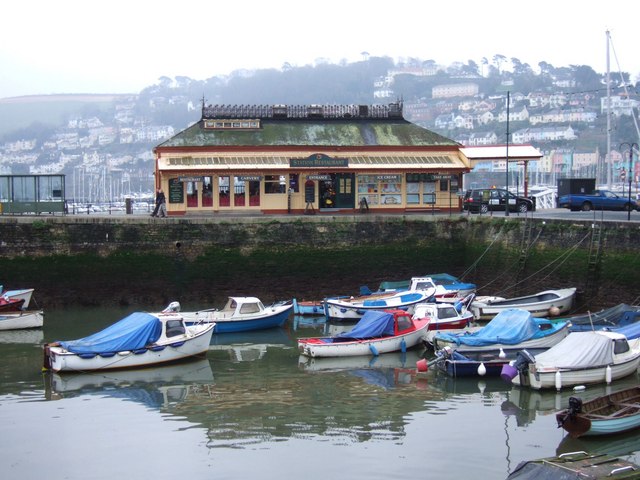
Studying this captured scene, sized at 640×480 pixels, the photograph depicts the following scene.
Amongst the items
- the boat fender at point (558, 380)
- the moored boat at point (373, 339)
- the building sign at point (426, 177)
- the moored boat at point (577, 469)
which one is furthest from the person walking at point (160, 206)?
the moored boat at point (577, 469)

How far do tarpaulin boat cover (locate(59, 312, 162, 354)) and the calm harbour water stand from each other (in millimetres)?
907

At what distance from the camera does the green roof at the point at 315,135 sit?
52.9m

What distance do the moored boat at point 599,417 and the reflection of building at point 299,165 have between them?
28908mm

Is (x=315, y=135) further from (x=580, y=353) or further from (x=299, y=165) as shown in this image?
(x=580, y=353)

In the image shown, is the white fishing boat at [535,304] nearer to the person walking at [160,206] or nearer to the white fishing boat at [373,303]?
the white fishing boat at [373,303]

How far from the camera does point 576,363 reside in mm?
28953

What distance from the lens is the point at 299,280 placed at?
46812mm

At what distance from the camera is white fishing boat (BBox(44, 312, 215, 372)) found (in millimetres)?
32000

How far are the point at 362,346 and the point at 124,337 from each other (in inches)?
329

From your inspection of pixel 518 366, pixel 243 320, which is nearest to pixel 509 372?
pixel 518 366

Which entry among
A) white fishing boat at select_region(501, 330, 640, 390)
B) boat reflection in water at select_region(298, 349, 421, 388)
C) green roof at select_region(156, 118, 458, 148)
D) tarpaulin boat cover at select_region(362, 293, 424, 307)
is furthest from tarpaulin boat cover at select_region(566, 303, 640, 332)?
green roof at select_region(156, 118, 458, 148)

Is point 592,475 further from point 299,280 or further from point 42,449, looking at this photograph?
point 299,280

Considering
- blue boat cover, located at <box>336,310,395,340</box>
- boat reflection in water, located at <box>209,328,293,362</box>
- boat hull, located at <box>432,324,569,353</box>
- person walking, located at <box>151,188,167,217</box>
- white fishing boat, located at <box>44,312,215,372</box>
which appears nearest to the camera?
boat hull, located at <box>432,324,569,353</box>

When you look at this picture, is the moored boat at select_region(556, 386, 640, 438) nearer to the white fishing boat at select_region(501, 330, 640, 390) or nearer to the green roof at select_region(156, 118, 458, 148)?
the white fishing boat at select_region(501, 330, 640, 390)
